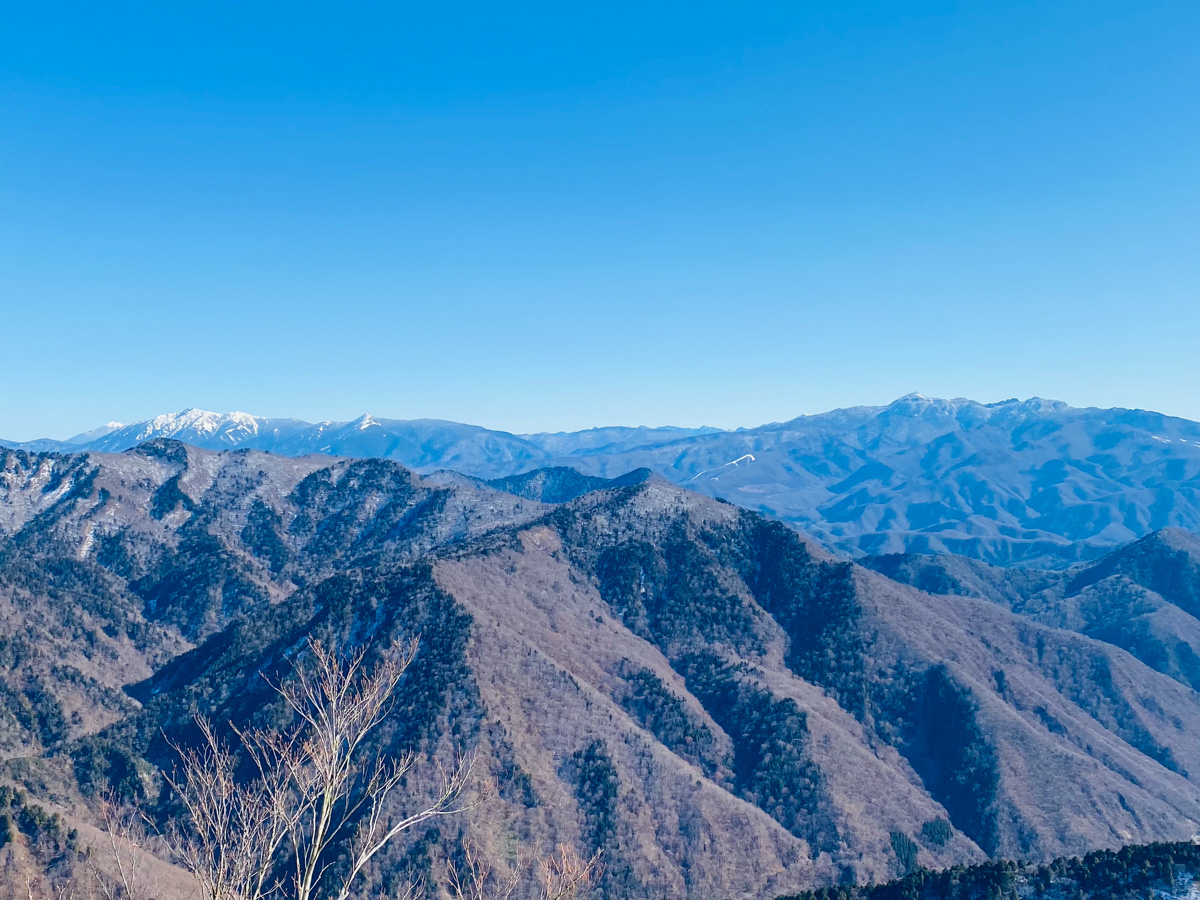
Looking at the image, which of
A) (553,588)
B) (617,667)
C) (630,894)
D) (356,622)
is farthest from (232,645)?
(630,894)

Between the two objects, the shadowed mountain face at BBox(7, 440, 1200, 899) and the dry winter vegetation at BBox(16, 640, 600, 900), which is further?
the shadowed mountain face at BBox(7, 440, 1200, 899)

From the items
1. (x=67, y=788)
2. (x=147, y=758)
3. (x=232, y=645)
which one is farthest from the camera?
(x=232, y=645)

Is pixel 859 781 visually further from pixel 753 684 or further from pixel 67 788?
pixel 67 788

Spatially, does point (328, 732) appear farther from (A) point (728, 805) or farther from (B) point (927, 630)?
(B) point (927, 630)

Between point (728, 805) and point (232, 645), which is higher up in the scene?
point (232, 645)

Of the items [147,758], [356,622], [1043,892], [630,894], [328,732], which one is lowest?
[630,894]

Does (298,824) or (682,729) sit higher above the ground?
(298,824)

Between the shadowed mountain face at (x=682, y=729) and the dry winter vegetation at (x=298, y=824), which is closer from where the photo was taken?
the dry winter vegetation at (x=298, y=824)

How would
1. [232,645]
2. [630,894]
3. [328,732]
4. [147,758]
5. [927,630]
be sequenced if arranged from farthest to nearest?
[927,630], [232,645], [147,758], [630,894], [328,732]

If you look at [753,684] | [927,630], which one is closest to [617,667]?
[753,684]

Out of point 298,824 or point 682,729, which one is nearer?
point 298,824

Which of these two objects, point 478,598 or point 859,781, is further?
point 478,598
